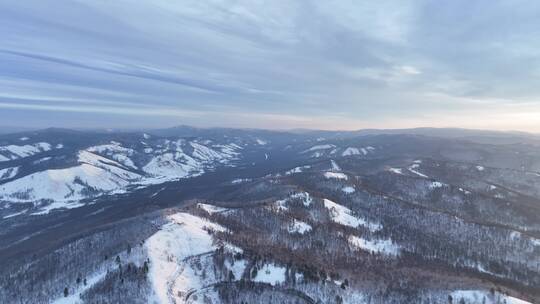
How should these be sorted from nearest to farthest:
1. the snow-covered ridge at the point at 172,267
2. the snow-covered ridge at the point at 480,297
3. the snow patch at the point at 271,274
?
the snow-covered ridge at the point at 480,297 → the snow-covered ridge at the point at 172,267 → the snow patch at the point at 271,274

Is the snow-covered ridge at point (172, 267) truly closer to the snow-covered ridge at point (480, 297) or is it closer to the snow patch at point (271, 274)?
the snow patch at point (271, 274)

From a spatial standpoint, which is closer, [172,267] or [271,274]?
[172,267]

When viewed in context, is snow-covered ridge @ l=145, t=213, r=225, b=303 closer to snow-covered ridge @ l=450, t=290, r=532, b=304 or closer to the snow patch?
the snow patch

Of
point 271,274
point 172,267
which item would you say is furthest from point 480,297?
point 172,267

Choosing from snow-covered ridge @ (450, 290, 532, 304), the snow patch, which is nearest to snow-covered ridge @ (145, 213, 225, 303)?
the snow patch

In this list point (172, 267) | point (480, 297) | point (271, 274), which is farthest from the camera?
point (271, 274)

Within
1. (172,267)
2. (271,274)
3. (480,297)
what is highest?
(480,297)

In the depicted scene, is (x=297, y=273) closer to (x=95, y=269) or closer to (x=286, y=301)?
(x=286, y=301)

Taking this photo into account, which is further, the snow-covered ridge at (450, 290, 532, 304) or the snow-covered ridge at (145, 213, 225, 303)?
the snow-covered ridge at (145, 213, 225, 303)

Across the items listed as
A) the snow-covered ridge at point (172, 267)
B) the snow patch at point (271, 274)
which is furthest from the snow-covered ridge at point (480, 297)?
the snow-covered ridge at point (172, 267)

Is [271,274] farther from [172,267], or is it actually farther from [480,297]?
[480,297]

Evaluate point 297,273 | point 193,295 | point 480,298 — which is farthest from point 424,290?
point 193,295
